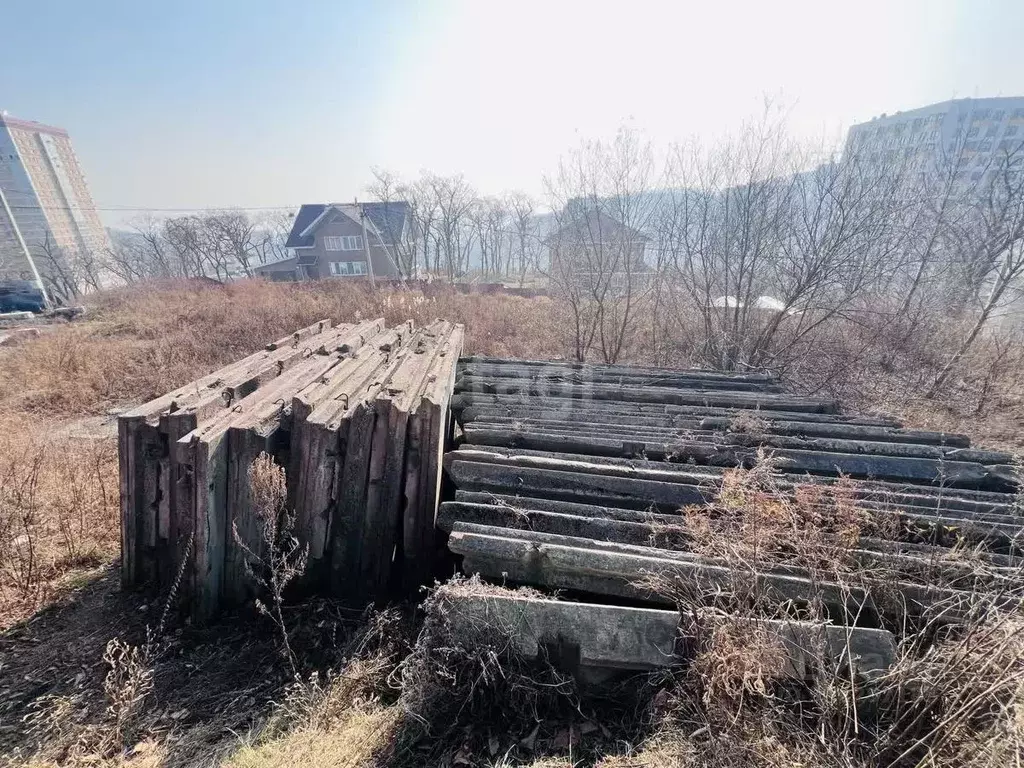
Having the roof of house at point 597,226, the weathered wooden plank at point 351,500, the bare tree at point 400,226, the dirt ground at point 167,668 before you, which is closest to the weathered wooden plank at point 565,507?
the weathered wooden plank at point 351,500

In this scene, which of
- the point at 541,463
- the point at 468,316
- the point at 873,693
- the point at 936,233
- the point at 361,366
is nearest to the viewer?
the point at 873,693

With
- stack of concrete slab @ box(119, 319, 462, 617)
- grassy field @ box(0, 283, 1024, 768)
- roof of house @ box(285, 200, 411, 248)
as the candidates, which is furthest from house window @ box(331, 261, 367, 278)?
stack of concrete slab @ box(119, 319, 462, 617)

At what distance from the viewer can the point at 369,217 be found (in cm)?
3038

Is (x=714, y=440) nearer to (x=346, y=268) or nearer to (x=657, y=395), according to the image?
(x=657, y=395)

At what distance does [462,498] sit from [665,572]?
1.40 metres

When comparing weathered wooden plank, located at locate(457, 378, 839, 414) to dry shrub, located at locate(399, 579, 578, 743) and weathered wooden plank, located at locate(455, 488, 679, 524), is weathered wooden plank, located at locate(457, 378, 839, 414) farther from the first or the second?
dry shrub, located at locate(399, 579, 578, 743)

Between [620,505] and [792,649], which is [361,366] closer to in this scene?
[620,505]

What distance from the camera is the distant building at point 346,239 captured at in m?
30.7

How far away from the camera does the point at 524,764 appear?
1791 mm

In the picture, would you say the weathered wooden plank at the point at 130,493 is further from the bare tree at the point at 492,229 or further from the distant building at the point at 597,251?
the bare tree at the point at 492,229

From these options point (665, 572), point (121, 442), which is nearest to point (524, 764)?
point (665, 572)

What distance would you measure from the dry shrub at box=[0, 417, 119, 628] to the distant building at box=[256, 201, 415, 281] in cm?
2739

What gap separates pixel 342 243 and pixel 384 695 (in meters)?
34.8

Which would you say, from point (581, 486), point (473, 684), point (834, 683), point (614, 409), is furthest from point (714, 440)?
point (473, 684)
